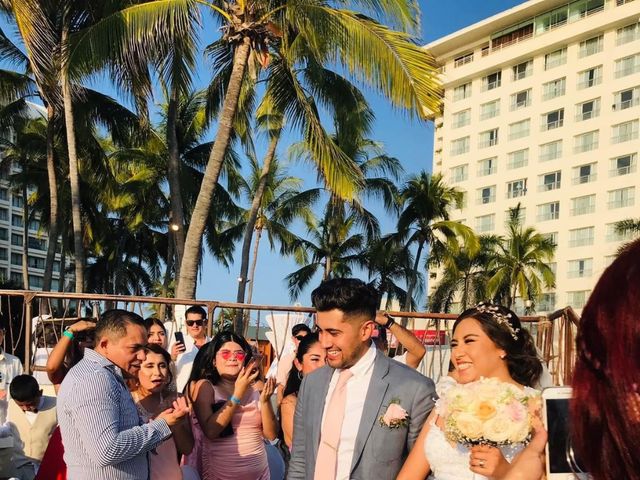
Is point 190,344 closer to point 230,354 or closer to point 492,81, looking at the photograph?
point 230,354

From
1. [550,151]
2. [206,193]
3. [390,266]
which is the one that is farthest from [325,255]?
[206,193]

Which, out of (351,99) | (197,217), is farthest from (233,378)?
(351,99)

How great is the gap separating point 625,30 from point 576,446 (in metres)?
54.1

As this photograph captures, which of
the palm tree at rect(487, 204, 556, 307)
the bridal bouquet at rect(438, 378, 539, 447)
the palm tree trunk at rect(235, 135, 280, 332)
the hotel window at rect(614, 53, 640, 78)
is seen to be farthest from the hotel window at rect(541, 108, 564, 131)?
the bridal bouquet at rect(438, 378, 539, 447)

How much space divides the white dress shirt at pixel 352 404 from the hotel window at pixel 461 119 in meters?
58.3

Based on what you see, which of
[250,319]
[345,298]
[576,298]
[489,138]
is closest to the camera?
[345,298]

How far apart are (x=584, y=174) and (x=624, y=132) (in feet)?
12.8

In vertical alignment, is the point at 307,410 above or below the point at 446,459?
above

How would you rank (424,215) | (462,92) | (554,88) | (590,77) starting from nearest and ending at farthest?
(424,215), (590,77), (554,88), (462,92)

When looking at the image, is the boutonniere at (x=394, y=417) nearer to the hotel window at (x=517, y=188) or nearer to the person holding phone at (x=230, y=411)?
the person holding phone at (x=230, y=411)

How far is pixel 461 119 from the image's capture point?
61.1 m

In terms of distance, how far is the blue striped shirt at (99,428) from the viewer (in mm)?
3787

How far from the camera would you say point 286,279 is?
48.4 metres

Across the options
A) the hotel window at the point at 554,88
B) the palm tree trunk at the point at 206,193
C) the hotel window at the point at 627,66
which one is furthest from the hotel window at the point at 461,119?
the palm tree trunk at the point at 206,193
